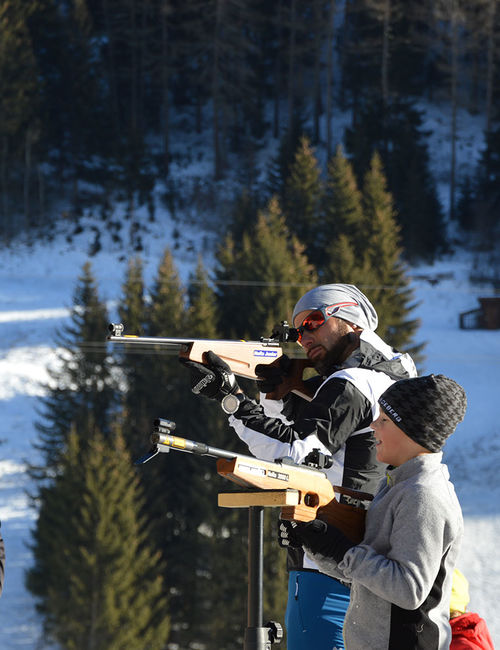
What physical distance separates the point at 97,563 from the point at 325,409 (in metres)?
27.8

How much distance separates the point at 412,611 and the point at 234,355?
1302 millimetres

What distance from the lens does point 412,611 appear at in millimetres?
2652

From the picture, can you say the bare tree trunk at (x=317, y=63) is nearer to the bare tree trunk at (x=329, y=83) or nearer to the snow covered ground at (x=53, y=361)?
the bare tree trunk at (x=329, y=83)

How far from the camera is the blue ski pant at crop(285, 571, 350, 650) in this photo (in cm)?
318

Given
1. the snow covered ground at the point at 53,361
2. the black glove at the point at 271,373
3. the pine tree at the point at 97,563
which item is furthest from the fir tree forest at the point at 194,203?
the black glove at the point at 271,373

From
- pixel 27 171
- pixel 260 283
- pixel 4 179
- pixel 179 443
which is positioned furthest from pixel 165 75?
pixel 179 443

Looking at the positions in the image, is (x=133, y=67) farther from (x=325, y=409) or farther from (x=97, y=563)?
(x=325, y=409)

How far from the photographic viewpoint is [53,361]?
39.3m

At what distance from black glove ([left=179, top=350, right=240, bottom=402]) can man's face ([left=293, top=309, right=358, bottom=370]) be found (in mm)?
334

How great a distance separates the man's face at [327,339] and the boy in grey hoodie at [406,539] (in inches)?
29.8

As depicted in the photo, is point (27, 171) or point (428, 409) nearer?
point (428, 409)

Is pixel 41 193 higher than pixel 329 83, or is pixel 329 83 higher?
pixel 329 83

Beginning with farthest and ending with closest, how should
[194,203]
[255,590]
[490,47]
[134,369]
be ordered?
1. [194,203]
2. [490,47]
3. [134,369]
4. [255,590]

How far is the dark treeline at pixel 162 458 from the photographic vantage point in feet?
96.2
